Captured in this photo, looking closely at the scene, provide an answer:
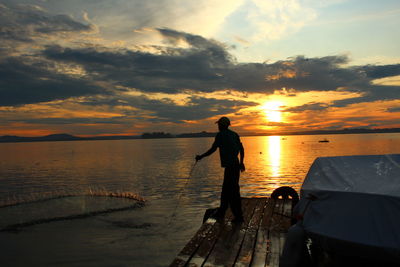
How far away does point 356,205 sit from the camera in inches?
220

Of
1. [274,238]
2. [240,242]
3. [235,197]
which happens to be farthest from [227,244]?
[235,197]

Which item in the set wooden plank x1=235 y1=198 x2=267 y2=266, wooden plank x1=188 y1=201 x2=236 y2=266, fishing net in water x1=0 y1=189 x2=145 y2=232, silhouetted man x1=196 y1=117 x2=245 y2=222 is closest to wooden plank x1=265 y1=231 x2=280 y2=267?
wooden plank x1=235 y1=198 x2=267 y2=266

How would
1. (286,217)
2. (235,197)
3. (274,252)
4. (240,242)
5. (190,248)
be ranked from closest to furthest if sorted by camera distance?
(274,252) < (190,248) < (240,242) < (235,197) < (286,217)

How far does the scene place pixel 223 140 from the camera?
364 inches

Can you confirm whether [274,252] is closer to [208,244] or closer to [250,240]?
[250,240]

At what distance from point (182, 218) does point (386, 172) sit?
40.1 feet

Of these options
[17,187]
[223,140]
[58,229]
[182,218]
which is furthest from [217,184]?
[223,140]

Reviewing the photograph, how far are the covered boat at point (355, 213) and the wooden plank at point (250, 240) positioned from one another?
1.31m

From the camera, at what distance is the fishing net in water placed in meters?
16.6

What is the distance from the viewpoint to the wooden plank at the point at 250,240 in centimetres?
638

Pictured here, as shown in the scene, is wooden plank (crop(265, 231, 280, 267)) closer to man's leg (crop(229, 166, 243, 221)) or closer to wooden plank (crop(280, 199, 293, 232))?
wooden plank (crop(280, 199, 293, 232))

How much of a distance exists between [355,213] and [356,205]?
14 cm

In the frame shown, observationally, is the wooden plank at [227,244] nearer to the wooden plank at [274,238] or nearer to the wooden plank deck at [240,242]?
the wooden plank deck at [240,242]

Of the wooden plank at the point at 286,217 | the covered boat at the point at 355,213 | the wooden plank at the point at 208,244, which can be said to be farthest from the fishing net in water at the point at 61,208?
the covered boat at the point at 355,213
